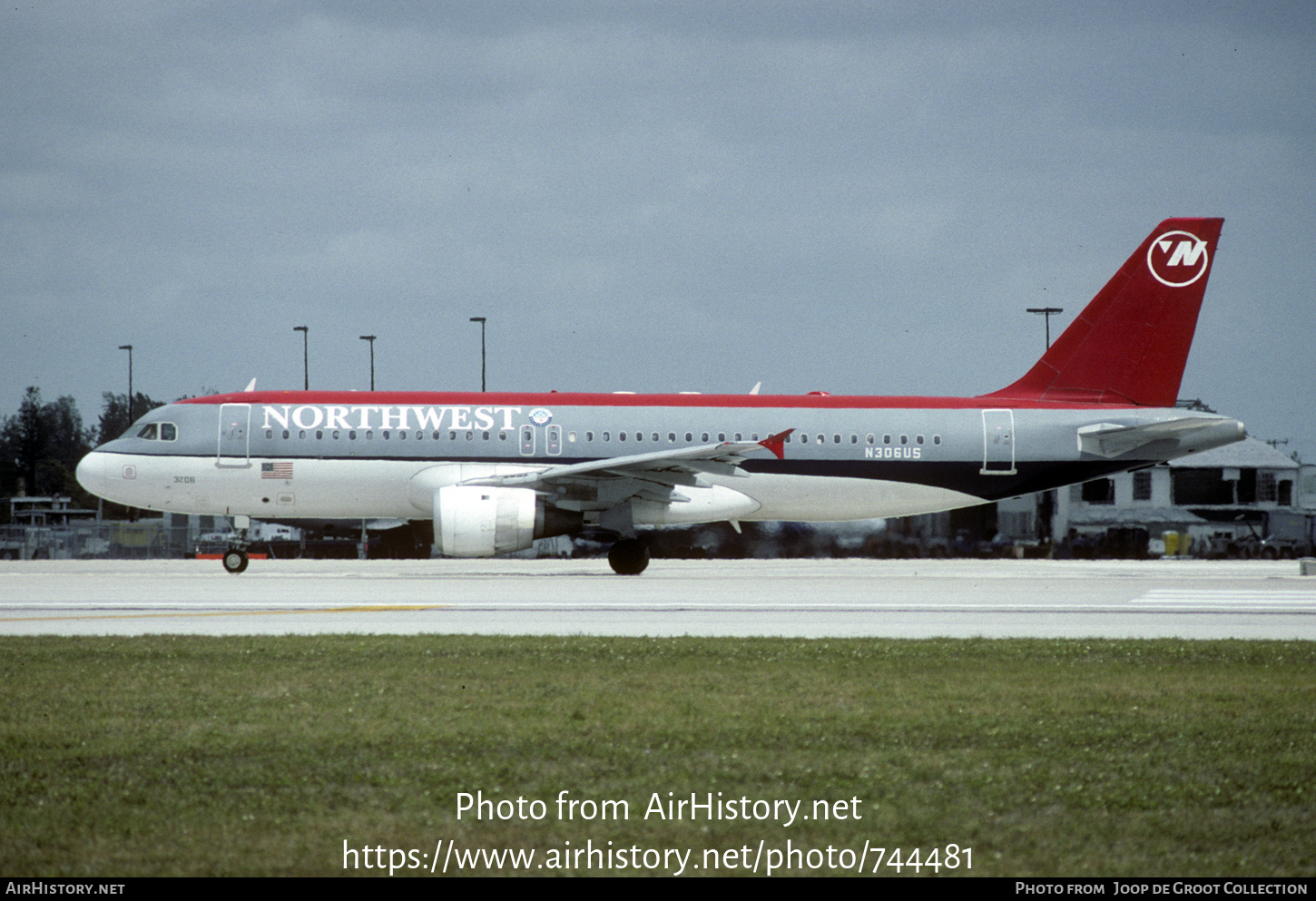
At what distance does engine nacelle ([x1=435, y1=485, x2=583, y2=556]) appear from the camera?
2377 centimetres

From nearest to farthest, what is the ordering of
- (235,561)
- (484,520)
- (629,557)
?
1. (484,520)
2. (235,561)
3. (629,557)

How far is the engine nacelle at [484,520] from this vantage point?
23766mm

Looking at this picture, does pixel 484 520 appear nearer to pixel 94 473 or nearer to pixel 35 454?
pixel 94 473

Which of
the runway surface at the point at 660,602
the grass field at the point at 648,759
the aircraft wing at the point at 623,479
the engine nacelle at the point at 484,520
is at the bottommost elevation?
the runway surface at the point at 660,602

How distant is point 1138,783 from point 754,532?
3123 cm

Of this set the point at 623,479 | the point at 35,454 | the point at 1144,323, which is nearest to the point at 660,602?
the point at 623,479

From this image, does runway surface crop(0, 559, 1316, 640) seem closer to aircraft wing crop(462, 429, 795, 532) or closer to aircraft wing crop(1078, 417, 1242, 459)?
aircraft wing crop(462, 429, 795, 532)

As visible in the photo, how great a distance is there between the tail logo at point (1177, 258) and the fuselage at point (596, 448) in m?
3.33

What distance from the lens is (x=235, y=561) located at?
25.9m

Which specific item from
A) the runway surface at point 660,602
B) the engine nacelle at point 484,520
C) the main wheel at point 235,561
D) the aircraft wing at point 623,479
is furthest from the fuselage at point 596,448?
the runway surface at point 660,602

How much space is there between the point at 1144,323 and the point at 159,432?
873 inches

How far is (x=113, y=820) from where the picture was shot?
5879 mm

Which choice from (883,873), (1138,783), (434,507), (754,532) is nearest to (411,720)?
(883,873)

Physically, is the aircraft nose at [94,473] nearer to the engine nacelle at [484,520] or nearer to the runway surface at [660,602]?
the runway surface at [660,602]
